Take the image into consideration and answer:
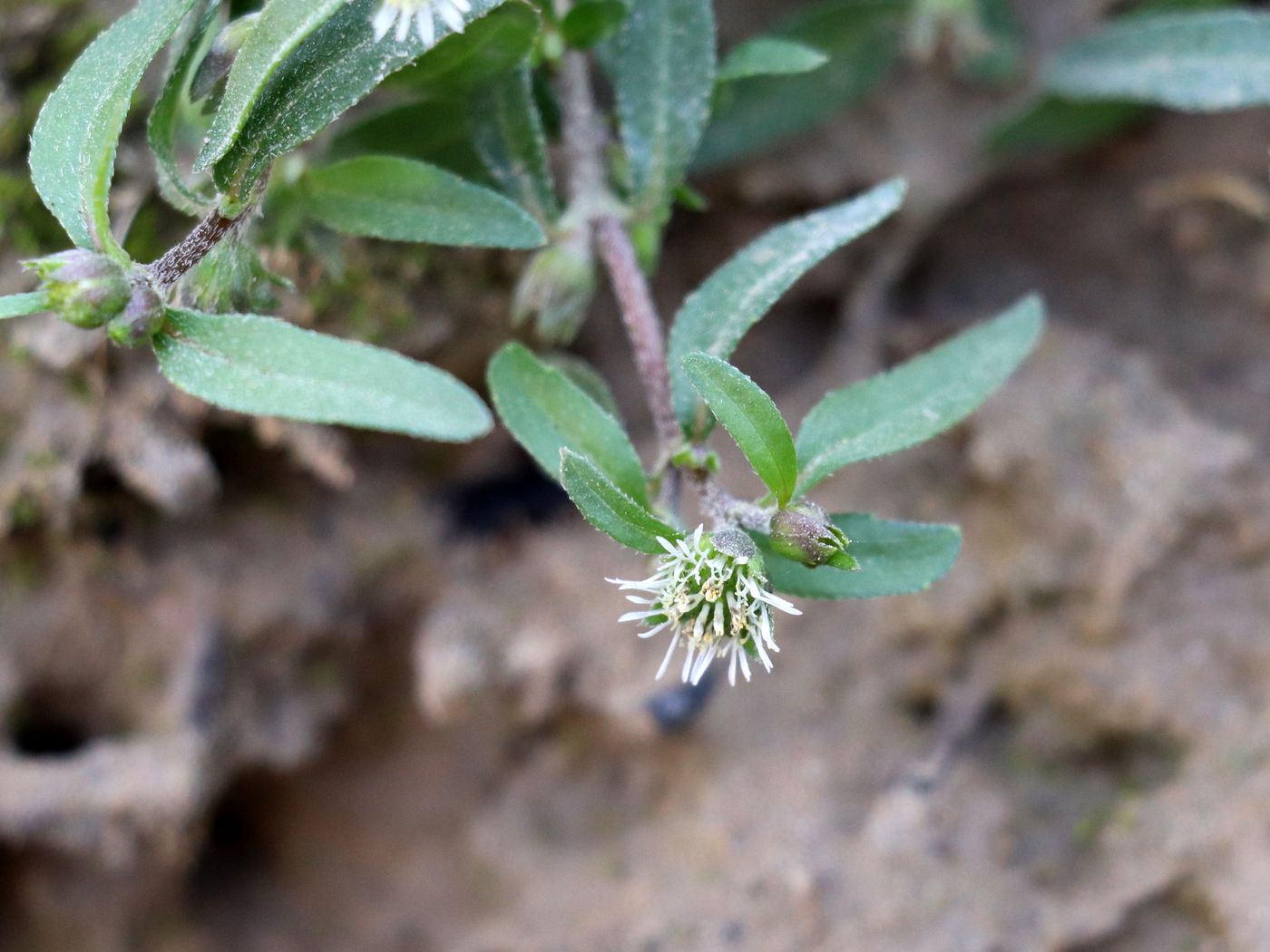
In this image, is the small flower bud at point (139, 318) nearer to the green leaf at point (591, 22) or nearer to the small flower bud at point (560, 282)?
the small flower bud at point (560, 282)

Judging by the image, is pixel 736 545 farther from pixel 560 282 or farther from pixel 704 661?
pixel 560 282

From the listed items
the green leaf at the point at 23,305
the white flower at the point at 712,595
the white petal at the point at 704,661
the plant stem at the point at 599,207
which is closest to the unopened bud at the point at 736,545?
the white flower at the point at 712,595

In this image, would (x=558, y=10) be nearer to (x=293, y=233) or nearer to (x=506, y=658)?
(x=293, y=233)

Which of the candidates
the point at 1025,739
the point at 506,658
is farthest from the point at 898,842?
the point at 506,658

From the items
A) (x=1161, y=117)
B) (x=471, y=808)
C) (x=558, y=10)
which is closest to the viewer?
(x=558, y=10)

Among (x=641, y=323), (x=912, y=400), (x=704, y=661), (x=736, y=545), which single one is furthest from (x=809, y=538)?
(x=641, y=323)

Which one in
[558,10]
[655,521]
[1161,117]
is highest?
[558,10]

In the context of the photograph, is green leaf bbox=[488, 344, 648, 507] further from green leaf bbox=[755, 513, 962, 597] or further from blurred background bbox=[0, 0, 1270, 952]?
blurred background bbox=[0, 0, 1270, 952]

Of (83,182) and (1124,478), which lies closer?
(83,182)
